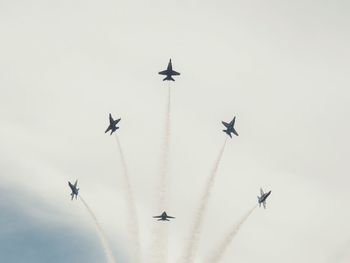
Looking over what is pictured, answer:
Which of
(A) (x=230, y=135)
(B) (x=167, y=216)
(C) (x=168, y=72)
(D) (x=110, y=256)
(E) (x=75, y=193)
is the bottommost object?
(D) (x=110, y=256)

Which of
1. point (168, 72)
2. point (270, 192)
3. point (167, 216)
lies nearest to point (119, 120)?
point (168, 72)

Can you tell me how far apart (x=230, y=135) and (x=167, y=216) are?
122ft

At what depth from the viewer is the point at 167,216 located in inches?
6747

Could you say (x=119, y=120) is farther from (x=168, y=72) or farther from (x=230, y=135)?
(x=230, y=135)

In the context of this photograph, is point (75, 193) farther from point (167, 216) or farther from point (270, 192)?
point (270, 192)

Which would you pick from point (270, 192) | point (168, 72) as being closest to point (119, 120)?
point (168, 72)

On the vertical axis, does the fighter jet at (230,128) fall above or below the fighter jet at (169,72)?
below

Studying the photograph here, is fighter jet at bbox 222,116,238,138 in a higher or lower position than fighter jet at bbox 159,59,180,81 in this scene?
lower

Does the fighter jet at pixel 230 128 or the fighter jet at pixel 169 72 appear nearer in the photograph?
the fighter jet at pixel 169 72

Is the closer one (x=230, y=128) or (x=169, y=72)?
(x=169, y=72)

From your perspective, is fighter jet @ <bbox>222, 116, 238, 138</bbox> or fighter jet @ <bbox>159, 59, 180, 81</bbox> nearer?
fighter jet @ <bbox>159, 59, 180, 81</bbox>

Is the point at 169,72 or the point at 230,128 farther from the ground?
the point at 169,72

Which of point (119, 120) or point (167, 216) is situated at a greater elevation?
point (119, 120)

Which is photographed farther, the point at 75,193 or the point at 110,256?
the point at 75,193
